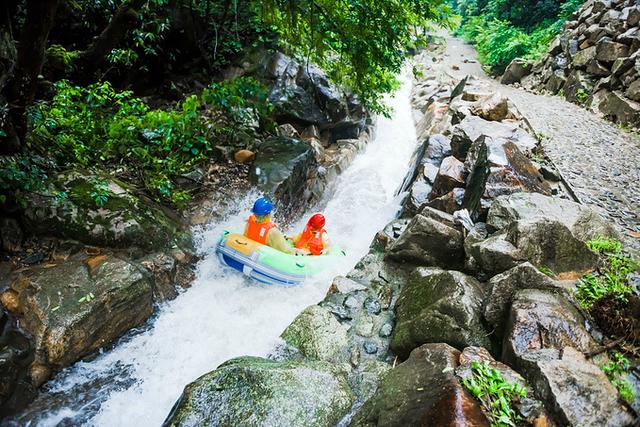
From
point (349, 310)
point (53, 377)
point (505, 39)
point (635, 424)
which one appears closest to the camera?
point (635, 424)

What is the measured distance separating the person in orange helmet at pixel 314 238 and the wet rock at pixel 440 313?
6.43 ft

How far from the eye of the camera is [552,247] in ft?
13.1

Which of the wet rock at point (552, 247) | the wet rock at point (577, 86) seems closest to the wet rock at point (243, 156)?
the wet rock at point (552, 247)

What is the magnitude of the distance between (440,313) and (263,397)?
196cm

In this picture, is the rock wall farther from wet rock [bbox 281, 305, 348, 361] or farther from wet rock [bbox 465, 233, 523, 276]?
wet rock [bbox 281, 305, 348, 361]

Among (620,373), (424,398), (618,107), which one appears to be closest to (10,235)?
(424,398)

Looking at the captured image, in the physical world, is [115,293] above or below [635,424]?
below

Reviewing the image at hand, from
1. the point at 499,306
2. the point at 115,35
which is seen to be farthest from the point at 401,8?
the point at 115,35

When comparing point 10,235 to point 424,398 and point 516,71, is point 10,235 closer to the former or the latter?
point 424,398

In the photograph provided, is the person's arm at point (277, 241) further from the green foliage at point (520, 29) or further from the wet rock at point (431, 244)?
the green foliage at point (520, 29)

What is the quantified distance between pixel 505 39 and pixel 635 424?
19.0 meters

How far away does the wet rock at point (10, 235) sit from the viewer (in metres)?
4.04

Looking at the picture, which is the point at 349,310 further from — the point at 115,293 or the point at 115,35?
the point at 115,35

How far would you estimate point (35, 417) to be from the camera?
3.12 meters
